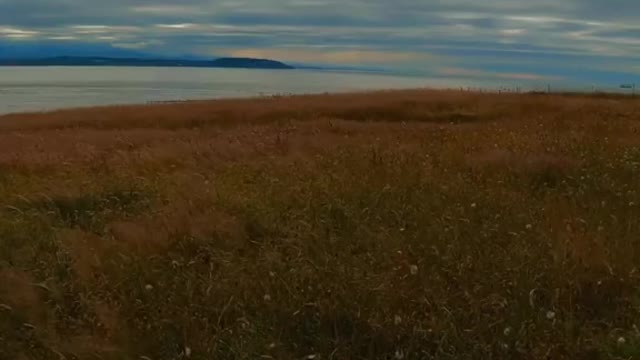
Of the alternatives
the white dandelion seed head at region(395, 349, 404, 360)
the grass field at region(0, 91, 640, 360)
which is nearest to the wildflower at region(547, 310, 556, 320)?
the grass field at region(0, 91, 640, 360)

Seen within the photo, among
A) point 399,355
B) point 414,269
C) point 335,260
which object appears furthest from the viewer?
point 335,260

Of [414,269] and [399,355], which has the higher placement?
[414,269]

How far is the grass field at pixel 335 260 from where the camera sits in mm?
4301

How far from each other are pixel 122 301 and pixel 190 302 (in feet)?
1.55

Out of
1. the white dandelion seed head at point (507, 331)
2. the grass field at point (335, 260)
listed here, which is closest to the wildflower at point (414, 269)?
the grass field at point (335, 260)

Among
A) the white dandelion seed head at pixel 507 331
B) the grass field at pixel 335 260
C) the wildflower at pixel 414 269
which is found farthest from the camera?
the wildflower at pixel 414 269

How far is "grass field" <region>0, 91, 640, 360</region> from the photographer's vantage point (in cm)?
430

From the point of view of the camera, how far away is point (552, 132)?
12516 mm

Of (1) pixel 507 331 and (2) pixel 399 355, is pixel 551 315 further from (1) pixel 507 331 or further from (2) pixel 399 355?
(2) pixel 399 355

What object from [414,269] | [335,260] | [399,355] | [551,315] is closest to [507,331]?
[551,315]

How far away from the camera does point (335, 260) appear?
203 inches

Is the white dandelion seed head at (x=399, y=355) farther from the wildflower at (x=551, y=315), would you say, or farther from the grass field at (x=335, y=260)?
the wildflower at (x=551, y=315)

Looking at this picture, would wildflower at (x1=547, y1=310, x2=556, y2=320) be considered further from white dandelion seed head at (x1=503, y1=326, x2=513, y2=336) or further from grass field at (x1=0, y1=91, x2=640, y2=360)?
white dandelion seed head at (x1=503, y1=326, x2=513, y2=336)

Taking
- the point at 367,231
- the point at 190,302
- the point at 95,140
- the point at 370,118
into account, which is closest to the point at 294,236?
the point at 367,231
